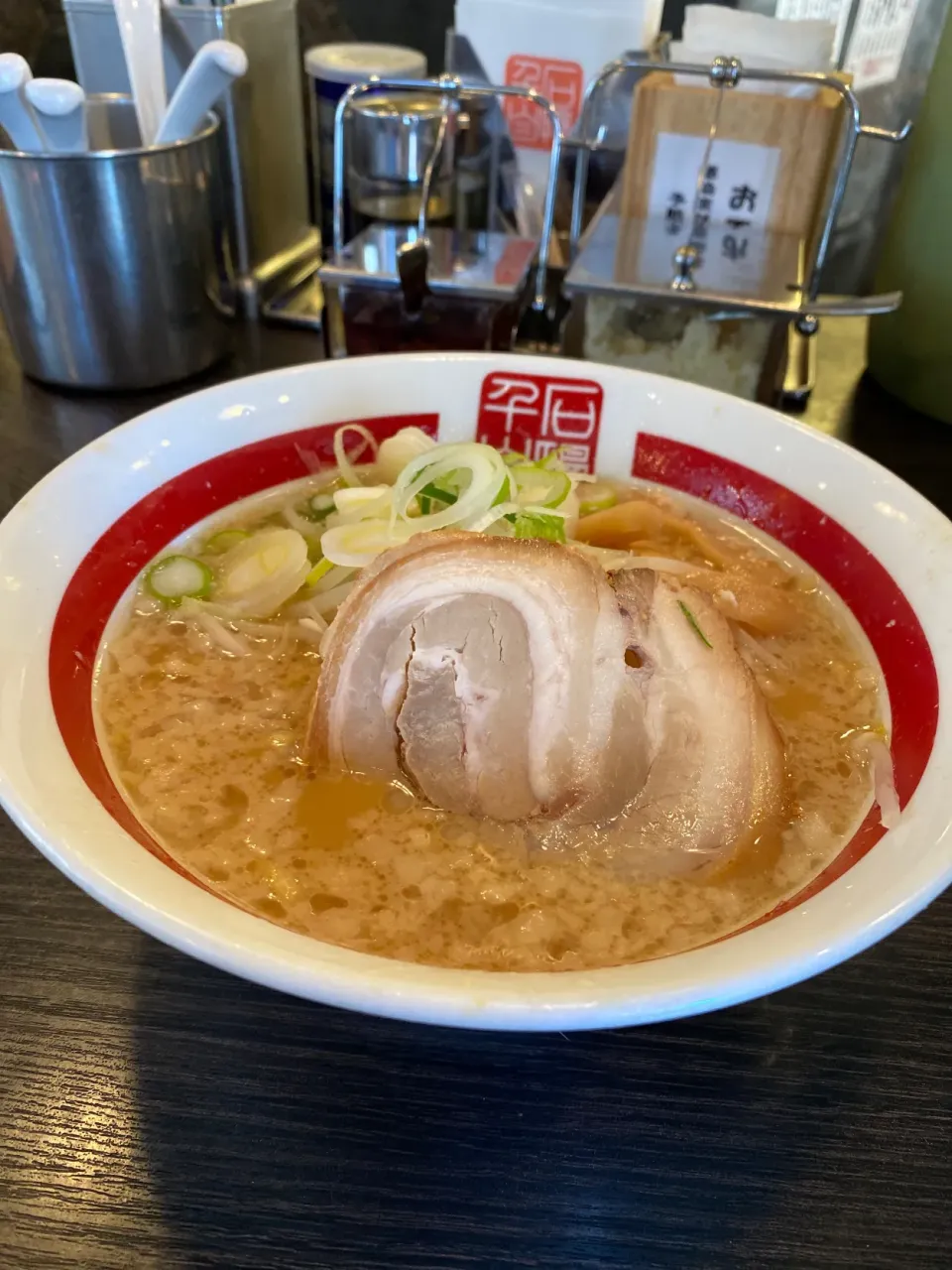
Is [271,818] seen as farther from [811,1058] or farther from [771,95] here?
[771,95]

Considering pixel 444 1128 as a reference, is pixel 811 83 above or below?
above

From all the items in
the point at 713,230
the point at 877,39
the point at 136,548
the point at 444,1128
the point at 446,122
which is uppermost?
the point at 877,39

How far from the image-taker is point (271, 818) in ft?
2.78

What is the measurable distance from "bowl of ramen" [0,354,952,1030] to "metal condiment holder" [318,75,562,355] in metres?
0.46

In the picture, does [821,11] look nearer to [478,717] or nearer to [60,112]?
[60,112]

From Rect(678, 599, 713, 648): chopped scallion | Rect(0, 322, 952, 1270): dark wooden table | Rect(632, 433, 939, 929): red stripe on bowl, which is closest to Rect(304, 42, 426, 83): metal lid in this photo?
Rect(632, 433, 939, 929): red stripe on bowl

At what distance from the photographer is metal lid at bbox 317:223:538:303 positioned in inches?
61.5

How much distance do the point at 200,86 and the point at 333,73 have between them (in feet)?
1.40

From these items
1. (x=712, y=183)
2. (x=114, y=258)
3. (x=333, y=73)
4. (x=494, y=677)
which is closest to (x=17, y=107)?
(x=114, y=258)

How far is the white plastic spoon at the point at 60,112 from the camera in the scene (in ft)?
4.65

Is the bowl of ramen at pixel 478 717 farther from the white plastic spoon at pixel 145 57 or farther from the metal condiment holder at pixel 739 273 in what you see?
the white plastic spoon at pixel 145 57

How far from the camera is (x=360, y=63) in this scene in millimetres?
1904

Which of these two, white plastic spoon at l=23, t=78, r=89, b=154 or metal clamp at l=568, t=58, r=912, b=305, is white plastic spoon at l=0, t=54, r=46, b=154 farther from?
metal clamp at l=568, t=58, r=912, b=305

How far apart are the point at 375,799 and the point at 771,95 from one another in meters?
1.39
